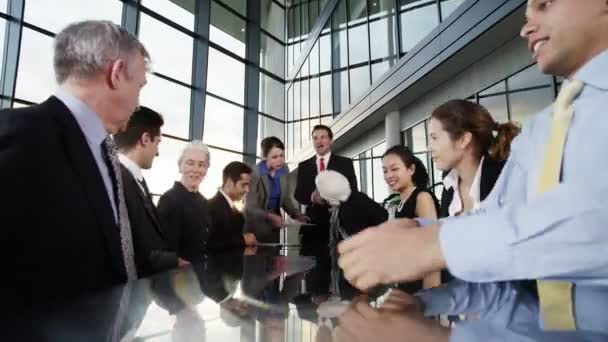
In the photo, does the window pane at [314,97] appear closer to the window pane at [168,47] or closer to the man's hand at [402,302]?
the window pane at [168,47]

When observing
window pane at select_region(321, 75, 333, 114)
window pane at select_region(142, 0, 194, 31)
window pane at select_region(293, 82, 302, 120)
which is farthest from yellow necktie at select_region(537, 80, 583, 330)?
window pane at select_region(293, 82, 302, 120)

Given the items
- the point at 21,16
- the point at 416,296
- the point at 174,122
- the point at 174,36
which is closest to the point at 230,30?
the point at 174,36

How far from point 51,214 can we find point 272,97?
39.8 feet

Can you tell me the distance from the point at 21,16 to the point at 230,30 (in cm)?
590

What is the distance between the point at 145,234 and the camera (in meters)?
1.58

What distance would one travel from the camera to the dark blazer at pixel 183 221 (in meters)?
2.38

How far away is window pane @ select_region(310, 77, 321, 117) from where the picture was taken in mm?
11148

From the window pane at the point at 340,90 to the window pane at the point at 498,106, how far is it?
14.6ft

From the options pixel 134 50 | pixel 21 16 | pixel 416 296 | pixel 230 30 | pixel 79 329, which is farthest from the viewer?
pixel 230 30

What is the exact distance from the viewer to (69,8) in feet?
23.1

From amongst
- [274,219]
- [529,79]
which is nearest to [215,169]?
[274,219]

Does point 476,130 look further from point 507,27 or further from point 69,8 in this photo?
point 69,8

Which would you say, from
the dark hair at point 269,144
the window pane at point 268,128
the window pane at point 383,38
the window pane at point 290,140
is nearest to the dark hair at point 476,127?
the dark hair at point 269,144

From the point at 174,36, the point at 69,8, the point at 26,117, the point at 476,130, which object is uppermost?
the point at 174,36
